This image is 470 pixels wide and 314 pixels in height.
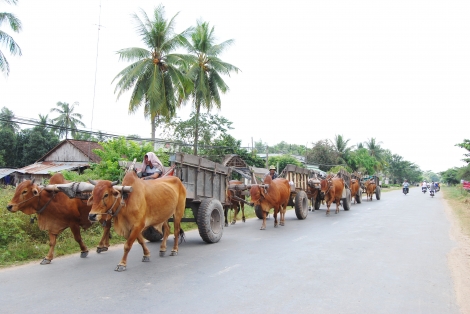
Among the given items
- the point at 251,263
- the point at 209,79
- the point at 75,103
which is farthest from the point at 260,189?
the point at 75,103

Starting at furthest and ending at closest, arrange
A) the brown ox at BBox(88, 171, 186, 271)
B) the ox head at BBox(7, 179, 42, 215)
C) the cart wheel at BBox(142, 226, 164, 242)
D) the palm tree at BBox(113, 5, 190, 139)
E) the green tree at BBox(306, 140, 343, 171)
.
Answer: the green tree at BBox(306, 140, 343, 171)
the palm tree at BBox(113, 5, 190, 139)
the cart wheel at BBox(142, 226, 164, 242)
the ox head at BBox(7, 179, 42, 215)
the brown ox at BBox(88, 171, 186, 271)

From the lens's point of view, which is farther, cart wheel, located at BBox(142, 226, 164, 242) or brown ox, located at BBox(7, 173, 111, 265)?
cart wheel, located at BBox(142, 226, 164, 242)

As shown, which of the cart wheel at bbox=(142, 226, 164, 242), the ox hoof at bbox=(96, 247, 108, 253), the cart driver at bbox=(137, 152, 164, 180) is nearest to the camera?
the ox hoof at bbox=(96, 247, 108, 253)

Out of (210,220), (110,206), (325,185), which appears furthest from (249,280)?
(325,185)

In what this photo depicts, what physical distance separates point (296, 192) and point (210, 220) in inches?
253

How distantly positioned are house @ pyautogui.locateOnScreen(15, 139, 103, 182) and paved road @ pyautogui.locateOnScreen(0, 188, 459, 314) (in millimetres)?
24304

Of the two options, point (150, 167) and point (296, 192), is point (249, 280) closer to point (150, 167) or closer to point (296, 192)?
point (150, 167)

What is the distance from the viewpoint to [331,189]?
16.9m

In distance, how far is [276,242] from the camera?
944cm

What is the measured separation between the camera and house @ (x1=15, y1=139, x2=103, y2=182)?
3030 cm

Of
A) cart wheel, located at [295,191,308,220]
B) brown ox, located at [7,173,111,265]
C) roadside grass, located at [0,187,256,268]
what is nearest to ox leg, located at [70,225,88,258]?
brown ox, located at [7,173,111,265]

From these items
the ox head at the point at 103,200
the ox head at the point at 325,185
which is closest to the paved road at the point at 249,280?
the ox head at the point at 103,200

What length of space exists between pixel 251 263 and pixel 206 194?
113 inches

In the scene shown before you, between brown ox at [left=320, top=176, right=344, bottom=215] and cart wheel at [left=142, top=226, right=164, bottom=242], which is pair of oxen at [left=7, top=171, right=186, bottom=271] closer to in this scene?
cart wheel at [left=142, top=226, right=164, bottom=242]
